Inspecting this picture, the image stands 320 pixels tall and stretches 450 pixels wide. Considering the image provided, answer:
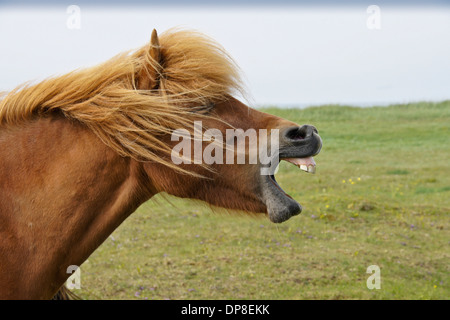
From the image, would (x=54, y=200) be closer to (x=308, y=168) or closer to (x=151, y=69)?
(x=151, y=69)

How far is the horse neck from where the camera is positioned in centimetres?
227

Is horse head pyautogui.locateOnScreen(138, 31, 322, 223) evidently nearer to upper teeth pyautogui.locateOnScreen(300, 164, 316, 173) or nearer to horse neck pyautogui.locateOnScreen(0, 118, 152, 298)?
upper teeth pyautogui.locateOnScreen(300, 164, 316, 173)

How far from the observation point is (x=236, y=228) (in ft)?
26.1

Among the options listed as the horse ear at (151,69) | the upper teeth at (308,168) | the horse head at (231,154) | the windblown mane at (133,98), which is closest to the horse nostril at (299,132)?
the horse head at (231,154)

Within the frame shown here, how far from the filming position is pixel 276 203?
94.6 inches

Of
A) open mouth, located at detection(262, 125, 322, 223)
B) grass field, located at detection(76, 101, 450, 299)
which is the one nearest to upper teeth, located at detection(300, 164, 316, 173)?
open mouth, located at detection(262, 125, 322, 223)

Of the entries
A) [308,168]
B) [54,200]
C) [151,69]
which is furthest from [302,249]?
[54,200]

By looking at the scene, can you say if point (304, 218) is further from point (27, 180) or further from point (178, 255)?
point (27, 180)

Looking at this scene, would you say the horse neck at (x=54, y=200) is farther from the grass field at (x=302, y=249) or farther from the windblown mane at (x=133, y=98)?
the grass field at (x=302, y=249)

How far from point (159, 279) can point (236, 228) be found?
206 centimetres

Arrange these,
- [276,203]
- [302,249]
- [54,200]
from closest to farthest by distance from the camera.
A: [54,200] → [276,203] → [302,249]

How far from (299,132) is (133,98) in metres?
0.81

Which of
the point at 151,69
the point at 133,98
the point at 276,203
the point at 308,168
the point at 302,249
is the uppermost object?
the point at 151,69
